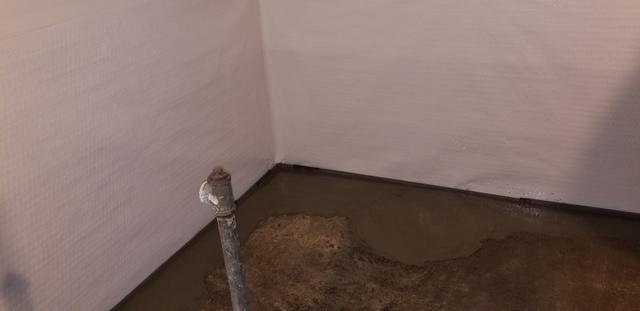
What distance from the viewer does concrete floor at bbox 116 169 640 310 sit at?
2215mm

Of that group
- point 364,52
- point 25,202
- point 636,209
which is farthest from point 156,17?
point 636,209

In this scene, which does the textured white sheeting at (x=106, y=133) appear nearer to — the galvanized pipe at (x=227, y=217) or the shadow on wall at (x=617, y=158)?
the galvanized pipe at (x=227, y=217)

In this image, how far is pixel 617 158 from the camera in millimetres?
2340

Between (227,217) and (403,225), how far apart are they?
4.45 ft

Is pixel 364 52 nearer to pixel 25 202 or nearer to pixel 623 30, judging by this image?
pixel 623 30

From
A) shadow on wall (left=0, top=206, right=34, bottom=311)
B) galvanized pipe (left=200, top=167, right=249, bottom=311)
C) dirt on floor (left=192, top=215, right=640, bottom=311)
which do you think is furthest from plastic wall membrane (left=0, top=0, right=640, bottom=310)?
galvanized pipe (left=200, top=167, right=249, bottom=311)

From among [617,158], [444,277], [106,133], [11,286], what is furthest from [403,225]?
[11,286]

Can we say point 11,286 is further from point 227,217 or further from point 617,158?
point 617,158

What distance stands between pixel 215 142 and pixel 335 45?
2.42ft

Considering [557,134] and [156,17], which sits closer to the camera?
[156,17]

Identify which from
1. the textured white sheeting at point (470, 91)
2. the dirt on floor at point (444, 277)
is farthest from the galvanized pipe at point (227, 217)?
the textured white sheeting at point (470, 91)

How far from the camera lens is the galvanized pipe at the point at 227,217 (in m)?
1.25

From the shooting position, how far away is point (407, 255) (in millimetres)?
2275

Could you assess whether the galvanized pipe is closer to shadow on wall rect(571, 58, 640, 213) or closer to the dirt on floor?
the dirt on floor
